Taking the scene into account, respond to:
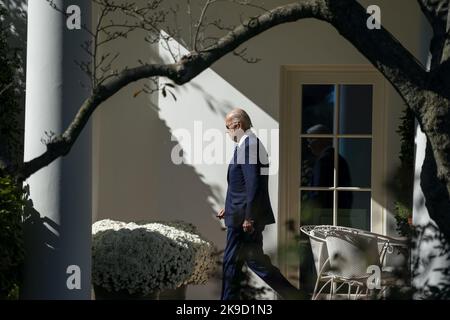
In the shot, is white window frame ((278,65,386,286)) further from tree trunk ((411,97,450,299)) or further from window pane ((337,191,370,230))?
tree trunk ((411,97,450,299))

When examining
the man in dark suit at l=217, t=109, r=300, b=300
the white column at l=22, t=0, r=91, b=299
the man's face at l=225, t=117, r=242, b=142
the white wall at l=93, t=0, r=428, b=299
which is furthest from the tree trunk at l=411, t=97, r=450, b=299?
the white wall at l=93, t=0, r=428, b=299

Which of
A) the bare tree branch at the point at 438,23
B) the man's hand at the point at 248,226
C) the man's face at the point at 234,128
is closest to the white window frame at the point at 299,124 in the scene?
the man's face at the point at 234,128

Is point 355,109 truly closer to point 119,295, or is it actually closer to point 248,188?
point 248,188

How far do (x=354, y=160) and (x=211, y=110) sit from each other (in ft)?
5.62

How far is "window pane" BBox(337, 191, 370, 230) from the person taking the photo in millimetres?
10648

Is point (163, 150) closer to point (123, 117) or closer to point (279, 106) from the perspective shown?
point (123, 117)

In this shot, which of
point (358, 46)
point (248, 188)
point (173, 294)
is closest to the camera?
point (358, 46)

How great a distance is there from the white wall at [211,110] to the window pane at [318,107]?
373 mm

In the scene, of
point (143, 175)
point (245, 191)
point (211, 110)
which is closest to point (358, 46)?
point (245, 191)

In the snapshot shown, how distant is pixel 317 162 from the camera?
1075 cm

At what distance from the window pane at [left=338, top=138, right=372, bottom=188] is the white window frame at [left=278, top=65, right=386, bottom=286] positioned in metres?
0.09

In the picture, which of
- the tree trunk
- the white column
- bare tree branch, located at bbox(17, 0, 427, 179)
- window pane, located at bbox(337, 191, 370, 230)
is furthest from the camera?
window pane, located at bbox(337, 191, 370, 230)
